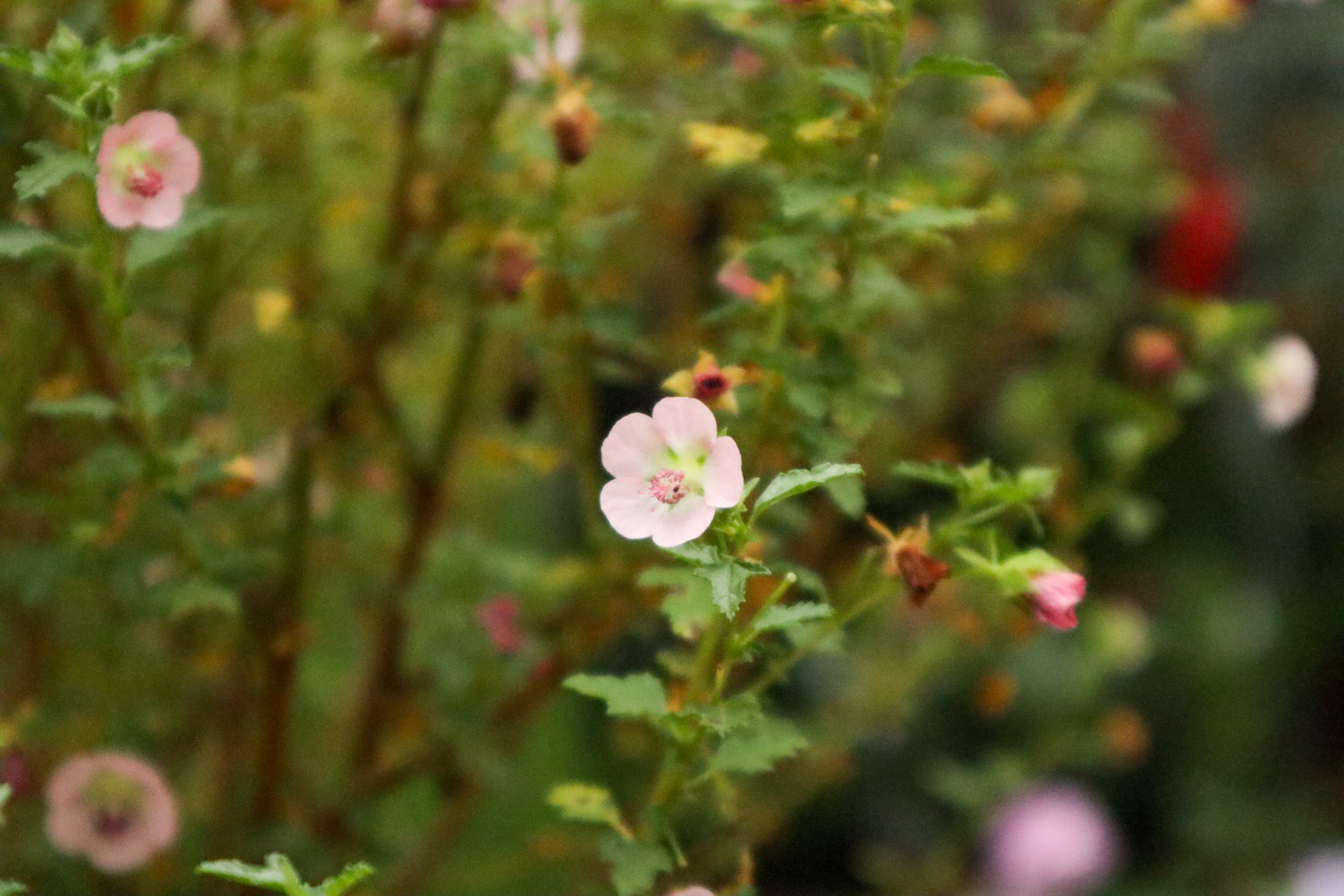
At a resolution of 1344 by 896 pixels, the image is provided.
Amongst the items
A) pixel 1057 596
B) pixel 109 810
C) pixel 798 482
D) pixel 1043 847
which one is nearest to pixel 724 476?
pixel 798 482

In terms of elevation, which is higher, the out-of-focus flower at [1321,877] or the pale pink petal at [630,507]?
the pale pink petal at [630,507]

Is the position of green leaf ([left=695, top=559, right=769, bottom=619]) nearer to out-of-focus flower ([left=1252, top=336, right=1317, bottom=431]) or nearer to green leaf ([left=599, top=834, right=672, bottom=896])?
green leaf ([left=599, top=834, right=672, bottom=896])

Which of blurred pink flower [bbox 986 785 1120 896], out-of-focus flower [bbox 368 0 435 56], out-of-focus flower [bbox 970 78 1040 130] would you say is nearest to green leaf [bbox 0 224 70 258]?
out-of-focus flower [bbox 368 0 435 56]

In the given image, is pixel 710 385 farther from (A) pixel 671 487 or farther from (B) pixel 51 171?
(B) pixel 51 171

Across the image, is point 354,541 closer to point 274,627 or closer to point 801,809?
point 274,627

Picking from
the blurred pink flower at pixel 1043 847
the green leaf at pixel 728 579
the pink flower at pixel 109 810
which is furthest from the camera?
the blurred pink flower at pixel 1043 847

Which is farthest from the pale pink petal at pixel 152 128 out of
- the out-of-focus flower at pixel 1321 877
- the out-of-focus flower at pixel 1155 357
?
the out-of-focus flower at pixel 1321 877

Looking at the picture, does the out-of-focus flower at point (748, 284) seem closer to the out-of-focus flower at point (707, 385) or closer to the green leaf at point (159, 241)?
the out-of-focus flower at point (707, 385)
